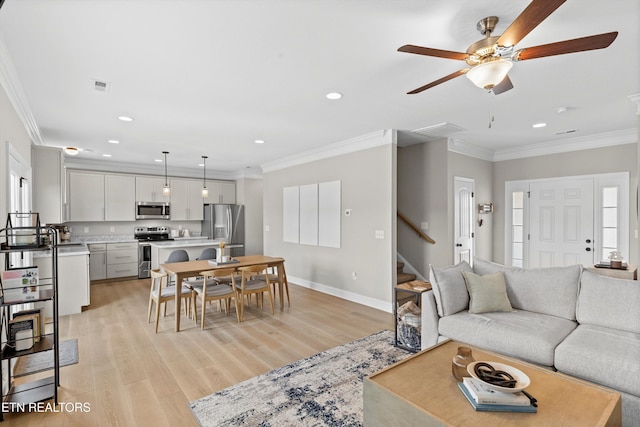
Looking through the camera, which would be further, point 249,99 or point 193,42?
point 249,99

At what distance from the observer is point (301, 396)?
7.89ft

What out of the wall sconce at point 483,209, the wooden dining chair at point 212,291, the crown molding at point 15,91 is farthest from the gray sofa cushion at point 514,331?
the crown molding at point 15,91

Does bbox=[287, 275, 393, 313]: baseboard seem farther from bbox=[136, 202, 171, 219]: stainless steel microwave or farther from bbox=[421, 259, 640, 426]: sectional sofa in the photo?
bbox=[136, 202, 171, 219]: stainless steel microwave

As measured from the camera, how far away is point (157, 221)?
771cm

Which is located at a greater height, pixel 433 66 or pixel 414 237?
pixel 433 66

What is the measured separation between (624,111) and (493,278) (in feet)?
8.72

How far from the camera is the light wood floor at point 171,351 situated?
7.41 ft

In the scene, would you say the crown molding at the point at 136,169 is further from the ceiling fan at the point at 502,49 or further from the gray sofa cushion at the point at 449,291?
the ceiling fan at the point at 502,49

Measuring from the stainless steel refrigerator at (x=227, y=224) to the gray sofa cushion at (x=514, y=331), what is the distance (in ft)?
19.4

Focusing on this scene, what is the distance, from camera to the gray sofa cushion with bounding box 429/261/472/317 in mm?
2900

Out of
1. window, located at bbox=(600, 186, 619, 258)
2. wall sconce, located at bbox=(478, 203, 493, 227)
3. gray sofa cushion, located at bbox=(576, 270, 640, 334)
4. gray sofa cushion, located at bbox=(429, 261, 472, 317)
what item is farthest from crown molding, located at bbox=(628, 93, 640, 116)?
→ wall sconce, located at bbox=(478, 203, 493, 227)

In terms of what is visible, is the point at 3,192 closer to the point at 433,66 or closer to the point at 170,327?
the point at 170,327

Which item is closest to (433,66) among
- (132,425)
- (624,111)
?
(624,111)

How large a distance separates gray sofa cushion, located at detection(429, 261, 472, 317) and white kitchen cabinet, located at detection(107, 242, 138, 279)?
250 inches
